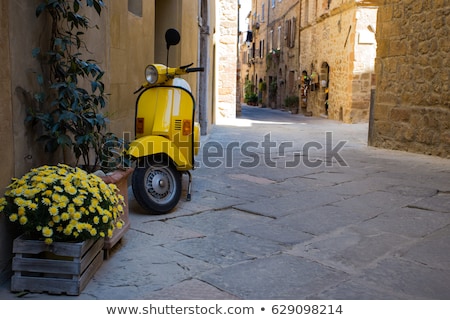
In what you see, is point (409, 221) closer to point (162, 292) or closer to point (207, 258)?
point (207, 258)

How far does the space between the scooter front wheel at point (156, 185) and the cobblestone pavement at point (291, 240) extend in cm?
11

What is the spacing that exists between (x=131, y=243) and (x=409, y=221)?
2.09 m

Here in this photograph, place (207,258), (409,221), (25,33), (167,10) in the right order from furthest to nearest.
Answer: (167,10), (409,221), (207,258), (25,33)

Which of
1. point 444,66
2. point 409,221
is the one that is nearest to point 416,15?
point 444,66

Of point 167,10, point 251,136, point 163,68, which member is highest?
point 167,10

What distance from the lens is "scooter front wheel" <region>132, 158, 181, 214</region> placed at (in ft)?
12.4

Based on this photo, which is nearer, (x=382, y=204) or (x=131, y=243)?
(x=131, y=243)

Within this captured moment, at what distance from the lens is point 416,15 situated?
761 centimetres

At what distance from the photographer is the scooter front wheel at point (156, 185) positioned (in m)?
3.77

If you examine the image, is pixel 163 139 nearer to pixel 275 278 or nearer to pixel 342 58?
pixel 275 278

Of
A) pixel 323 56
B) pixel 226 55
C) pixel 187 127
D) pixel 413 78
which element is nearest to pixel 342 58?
pixel 323 56

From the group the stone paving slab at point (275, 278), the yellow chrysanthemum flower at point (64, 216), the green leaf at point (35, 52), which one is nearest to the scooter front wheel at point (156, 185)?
the stone paving slab at point (275, 278)

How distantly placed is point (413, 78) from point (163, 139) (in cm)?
517

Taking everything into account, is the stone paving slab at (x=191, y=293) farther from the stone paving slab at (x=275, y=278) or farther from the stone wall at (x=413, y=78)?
the stone wall at (x=413, y=78)
